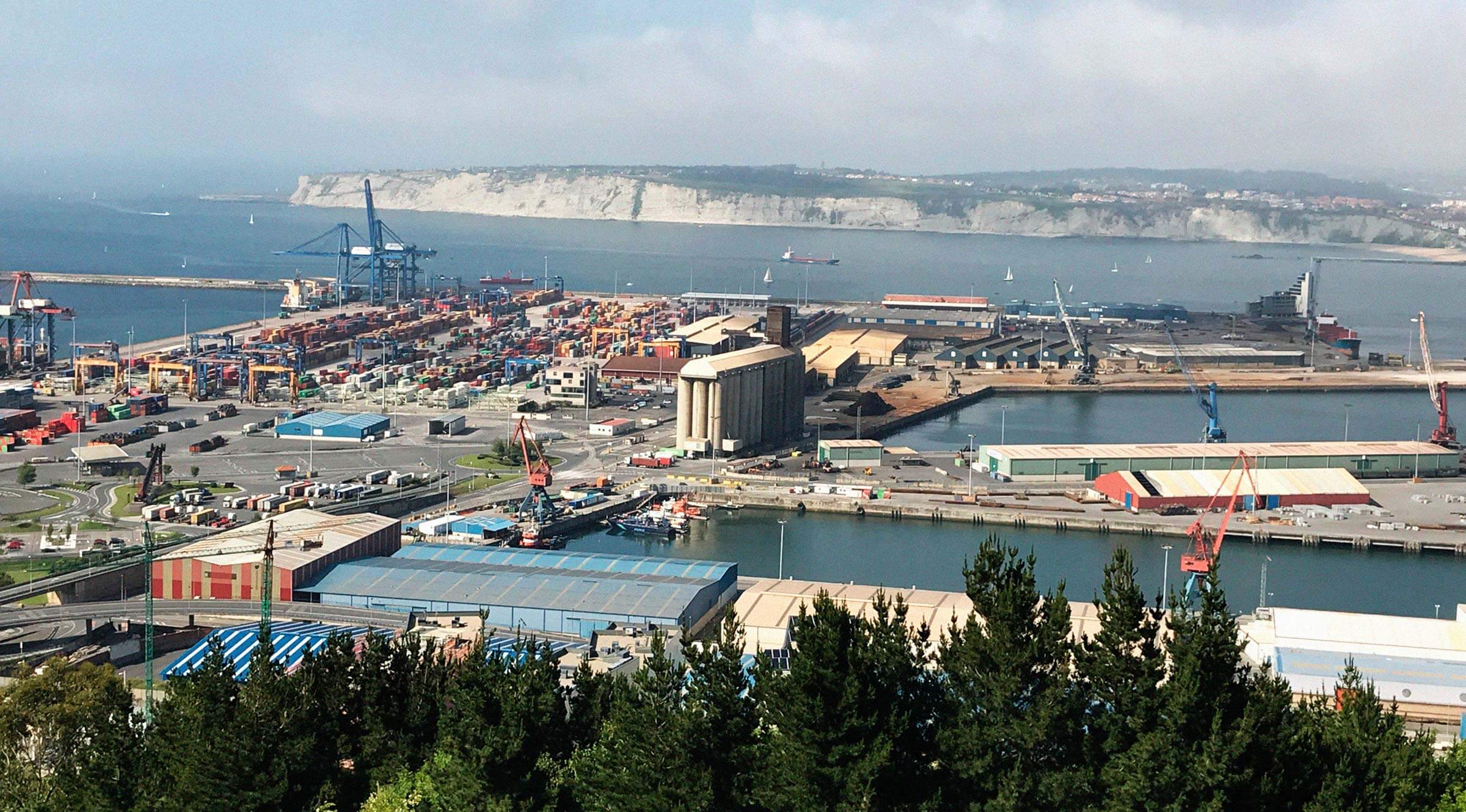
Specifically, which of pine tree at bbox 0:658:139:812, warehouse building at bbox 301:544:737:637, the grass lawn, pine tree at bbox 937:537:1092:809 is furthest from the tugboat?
pine tree at bbox 937:537:1092:809

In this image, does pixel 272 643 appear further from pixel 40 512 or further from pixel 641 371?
pixel 641 371

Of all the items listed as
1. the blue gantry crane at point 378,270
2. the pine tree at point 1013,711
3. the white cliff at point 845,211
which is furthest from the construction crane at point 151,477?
the white cliff at point 845,211

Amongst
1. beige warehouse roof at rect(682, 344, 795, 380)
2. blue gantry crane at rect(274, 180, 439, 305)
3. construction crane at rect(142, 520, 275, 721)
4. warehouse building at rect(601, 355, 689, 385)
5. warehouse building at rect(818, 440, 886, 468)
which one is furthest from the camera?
blue gantry crane at rect(274, 180, 439, 305)

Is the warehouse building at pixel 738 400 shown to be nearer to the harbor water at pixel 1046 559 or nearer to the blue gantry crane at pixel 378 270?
the harbor water at pixel 1046 559

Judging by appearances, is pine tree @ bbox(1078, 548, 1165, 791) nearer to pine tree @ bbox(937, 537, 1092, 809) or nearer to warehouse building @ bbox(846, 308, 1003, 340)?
pine tree @ bbox(937, 537, 1092, 809)

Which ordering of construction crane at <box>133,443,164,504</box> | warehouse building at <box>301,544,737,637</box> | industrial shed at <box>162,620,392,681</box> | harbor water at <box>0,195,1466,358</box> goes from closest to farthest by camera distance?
1. industrial shed at <box>162,620,392,681</box>
2. warehouse building at <box>301,544,737,637</box>
3. construction crane at <box>133,443,164,504</box>
4. harbor water at <box>0,195,1466,358</box>

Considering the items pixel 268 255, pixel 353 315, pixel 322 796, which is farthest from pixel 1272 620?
pixel 268 255

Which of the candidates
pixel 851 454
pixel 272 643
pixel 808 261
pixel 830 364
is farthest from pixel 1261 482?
pixel 808 261

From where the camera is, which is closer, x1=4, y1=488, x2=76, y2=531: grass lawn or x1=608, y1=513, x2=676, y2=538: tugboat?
x1=4, y1=488, x2=76, y2=531: grass lawn
